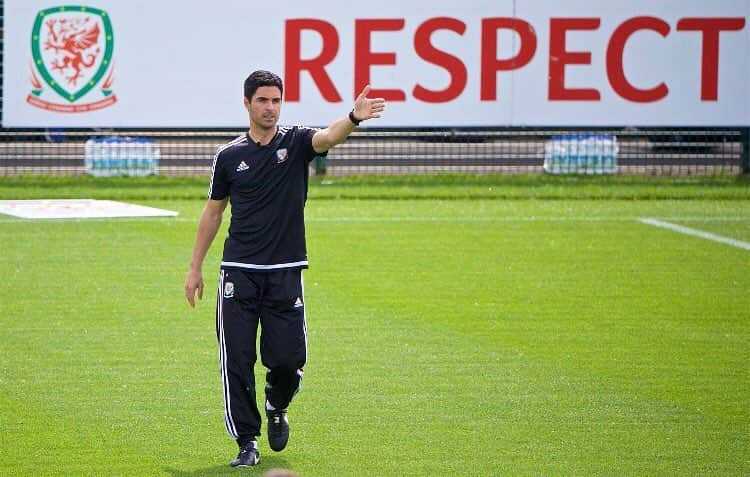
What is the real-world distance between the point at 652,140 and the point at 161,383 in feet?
51.0

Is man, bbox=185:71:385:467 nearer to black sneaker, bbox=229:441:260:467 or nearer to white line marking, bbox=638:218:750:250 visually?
black sneaker, bbox=229:441:260:467

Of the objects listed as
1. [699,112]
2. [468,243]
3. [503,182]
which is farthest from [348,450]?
[699,112]

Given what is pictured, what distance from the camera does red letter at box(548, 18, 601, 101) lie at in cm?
2045

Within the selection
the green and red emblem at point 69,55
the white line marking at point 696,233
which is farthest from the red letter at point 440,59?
the white line marking at point 696,233

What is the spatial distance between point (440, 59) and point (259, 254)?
14391 mm

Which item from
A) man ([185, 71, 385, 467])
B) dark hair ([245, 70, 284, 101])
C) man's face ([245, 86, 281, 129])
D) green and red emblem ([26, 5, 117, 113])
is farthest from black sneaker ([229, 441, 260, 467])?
green and red emblem ([26, 5, 117, 113])

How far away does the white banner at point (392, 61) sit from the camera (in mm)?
19859

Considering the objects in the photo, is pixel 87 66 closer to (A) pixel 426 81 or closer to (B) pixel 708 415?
(A) pixel 426 81

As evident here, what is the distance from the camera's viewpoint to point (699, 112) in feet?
67.9

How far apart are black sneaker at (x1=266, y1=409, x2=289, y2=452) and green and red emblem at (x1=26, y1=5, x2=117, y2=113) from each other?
46.2 feet

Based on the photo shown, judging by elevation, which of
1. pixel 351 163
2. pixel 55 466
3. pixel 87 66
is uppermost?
pixel 87 66

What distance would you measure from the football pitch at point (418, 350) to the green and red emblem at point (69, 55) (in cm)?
463

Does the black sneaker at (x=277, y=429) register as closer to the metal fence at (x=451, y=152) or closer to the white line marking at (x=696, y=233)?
the white line marking at (x=696, y=233)

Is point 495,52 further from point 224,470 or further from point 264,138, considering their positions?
point 224,470
